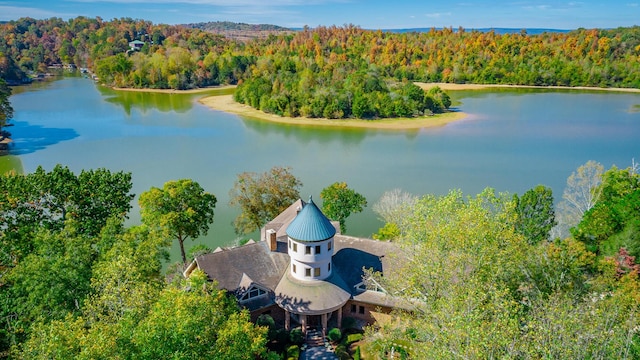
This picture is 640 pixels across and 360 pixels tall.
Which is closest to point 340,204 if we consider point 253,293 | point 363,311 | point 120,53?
point 363,311

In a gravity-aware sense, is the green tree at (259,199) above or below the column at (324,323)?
above

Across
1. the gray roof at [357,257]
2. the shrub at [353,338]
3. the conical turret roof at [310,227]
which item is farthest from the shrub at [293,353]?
the conical turret roof at [310,227]

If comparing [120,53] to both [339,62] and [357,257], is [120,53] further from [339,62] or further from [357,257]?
[357,257]

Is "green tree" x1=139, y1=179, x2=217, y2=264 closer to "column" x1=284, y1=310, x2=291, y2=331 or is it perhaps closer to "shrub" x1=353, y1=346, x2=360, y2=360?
"column" x1=284, y1=310, x2=291, y2=331

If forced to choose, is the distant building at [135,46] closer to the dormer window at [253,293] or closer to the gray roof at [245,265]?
the gray roof at [245,265]

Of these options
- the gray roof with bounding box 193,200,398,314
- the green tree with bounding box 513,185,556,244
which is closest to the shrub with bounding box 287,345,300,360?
the gray roof with bounding box 193,200,398,314

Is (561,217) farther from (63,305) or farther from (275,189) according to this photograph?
(63,305)
